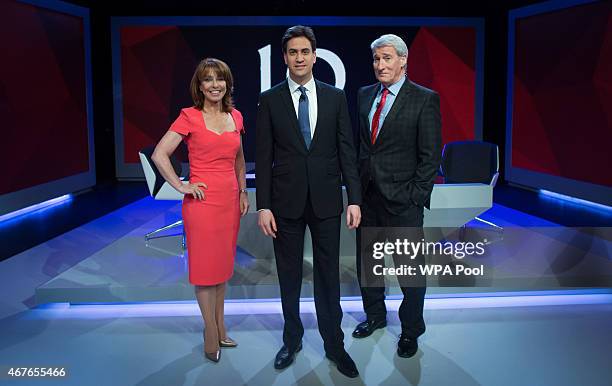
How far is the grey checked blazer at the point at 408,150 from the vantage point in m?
2.99

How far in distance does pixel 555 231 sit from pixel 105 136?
6.88 meters

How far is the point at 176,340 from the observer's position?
338 centimetres

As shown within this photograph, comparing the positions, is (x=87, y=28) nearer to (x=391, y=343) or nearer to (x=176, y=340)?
(x=176, y=340)

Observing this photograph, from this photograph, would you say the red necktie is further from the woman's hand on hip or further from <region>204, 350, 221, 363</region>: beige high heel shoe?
<region>204, 350, 221, 363</region>: beige high heel shoe

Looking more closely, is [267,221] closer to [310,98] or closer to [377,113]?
[310,98]

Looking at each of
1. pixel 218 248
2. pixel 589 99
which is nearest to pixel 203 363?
pixel 218 248

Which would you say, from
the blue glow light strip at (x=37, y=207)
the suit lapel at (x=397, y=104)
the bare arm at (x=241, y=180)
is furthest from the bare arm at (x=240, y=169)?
the blue glow light strip at (x=37, y=207)

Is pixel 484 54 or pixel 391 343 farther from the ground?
pixel 484 54

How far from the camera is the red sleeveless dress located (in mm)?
2916

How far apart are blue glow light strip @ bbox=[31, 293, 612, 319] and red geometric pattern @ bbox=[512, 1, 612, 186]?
3.82 m

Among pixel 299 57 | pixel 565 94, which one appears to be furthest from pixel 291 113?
pixel 565 94

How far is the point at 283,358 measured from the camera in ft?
9.86

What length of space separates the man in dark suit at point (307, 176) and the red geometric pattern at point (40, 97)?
16.6 ft

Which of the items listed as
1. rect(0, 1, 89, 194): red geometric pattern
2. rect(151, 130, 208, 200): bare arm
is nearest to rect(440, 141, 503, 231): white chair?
rect(151, 130, 208, 200): bare arm
